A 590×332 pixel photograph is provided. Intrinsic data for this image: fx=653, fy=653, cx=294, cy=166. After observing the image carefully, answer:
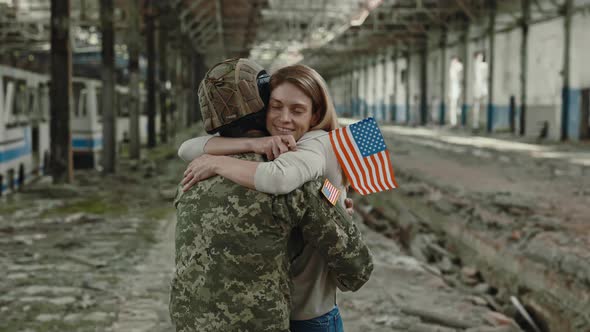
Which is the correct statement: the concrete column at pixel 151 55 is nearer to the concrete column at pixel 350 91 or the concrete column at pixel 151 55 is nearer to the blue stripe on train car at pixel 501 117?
the blue stripe on train car at pixel 501 117

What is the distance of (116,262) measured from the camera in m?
6.75

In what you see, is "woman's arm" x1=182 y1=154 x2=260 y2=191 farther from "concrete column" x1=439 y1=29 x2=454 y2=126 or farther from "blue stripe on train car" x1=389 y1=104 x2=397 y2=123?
"blue stripe on train car" x1=389 y1=104 x2=397 y2=123

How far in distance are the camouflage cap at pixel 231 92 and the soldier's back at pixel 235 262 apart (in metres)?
0.15

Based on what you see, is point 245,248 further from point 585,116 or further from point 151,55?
point 585,116

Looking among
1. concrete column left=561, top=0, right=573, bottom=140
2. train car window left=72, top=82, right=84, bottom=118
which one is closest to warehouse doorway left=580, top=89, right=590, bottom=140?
concrete column left=561, top=0, right=573, bottom=140

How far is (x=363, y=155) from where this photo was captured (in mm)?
2100

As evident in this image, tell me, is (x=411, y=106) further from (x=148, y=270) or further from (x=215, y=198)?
(x=215, y=198)

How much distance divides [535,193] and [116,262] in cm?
689

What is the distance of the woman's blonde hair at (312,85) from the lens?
6.78 ft

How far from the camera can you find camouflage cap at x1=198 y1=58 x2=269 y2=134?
197 cm

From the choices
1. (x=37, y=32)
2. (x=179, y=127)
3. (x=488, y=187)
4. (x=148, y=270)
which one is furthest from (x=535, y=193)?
(x=37, y=32)

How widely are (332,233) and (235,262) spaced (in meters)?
0.30

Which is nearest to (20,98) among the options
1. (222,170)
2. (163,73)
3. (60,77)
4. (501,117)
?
(60,77)

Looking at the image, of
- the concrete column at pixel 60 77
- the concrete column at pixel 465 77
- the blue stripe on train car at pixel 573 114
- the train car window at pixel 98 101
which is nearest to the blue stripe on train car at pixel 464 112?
the concrete column at pixel 465 77
